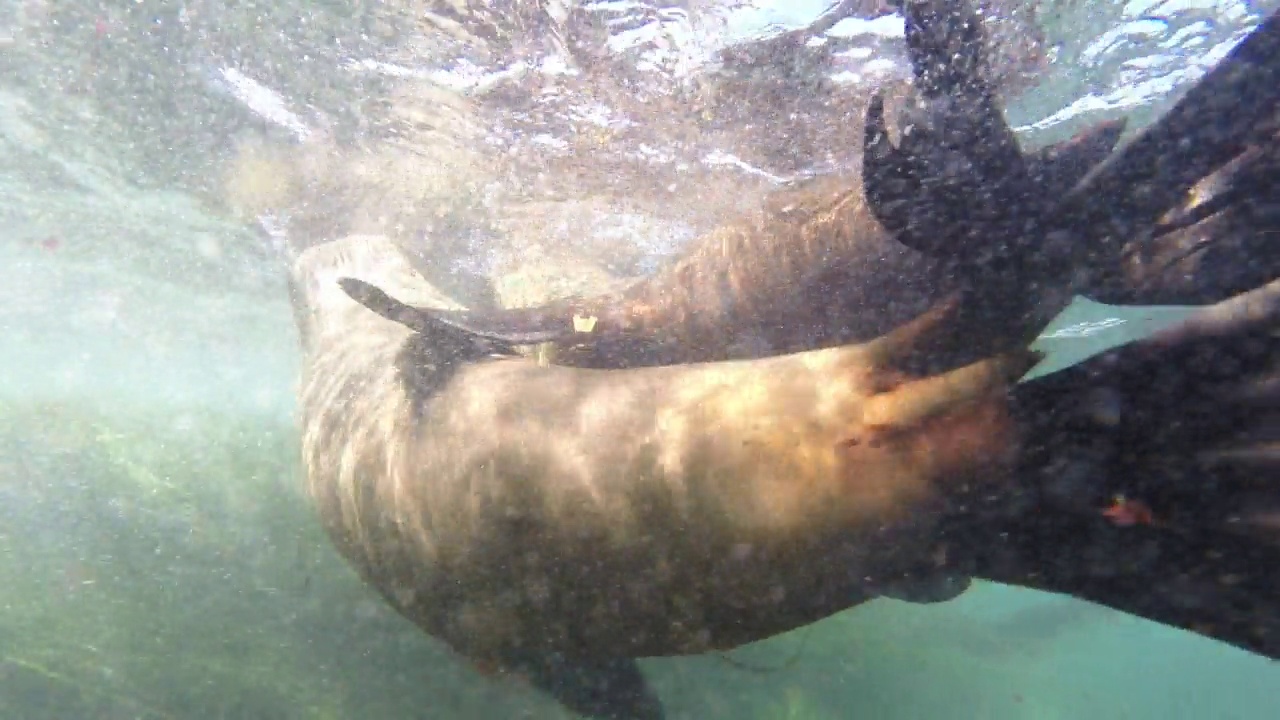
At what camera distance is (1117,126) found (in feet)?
8.93

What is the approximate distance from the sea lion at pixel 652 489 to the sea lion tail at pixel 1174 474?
168 millimetres

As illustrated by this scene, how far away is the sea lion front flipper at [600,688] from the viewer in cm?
415

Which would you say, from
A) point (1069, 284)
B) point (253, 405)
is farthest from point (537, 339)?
Answer: point (253, 405)

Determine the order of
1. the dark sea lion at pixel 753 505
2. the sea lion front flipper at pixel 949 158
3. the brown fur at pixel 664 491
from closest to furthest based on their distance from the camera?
1. the dark sea lion at pixel 753 505
2. the sea lion front flipper at pixel 949 158
3. the brown fur at pixel 664 491

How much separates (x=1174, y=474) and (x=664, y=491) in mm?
1462

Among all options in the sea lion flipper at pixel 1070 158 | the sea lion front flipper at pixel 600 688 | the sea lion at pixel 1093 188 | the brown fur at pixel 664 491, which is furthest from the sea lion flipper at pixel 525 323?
the sea lion flipper at pixel 1070 158

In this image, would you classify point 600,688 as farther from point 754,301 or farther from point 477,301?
point 477,301

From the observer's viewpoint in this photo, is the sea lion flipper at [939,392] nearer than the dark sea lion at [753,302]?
Yes

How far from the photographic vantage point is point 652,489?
258cm

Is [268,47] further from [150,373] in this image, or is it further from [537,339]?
[150,373]

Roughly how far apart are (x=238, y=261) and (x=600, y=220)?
1204cm

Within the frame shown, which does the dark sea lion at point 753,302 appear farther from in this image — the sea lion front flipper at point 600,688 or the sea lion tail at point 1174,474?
the sea lion tail at point 1174,474

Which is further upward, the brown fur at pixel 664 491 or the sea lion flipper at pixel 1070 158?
the sea lion flipper at pixel 1070 158

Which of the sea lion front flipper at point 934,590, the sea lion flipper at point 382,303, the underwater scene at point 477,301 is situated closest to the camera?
the underwater scene at point 477,301
